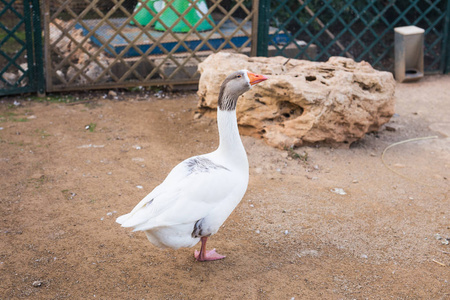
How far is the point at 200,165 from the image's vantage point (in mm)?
3084

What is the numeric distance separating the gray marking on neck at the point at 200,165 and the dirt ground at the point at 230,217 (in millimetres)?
690

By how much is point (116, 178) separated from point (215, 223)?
1785 mm

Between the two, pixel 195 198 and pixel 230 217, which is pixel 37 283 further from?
pixel 230 217

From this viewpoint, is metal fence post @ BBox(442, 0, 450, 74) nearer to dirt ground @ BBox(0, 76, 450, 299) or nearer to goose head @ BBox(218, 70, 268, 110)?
dirt ground @ BBox(0, 76, 450, 299)

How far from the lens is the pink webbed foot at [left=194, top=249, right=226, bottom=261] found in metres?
3.26

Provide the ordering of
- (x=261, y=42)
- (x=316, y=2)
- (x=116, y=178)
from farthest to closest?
1. (x=316, y=2)
2. (x=261, y=42)
3. (x=116, y=178)

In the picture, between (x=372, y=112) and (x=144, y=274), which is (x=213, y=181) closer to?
(x=144, y=274)

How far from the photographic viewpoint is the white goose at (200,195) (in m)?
2.82

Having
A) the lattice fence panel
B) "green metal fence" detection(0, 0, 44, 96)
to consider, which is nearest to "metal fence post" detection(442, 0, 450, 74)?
the lattice fence panel

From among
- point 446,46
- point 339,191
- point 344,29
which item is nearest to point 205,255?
point 339,191

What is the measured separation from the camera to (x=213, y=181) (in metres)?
2.98

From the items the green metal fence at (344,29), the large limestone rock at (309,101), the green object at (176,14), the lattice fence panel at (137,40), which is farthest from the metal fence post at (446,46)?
the green object at (176,14)

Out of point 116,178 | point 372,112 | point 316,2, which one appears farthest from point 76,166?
point 316,2

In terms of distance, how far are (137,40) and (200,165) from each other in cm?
428
